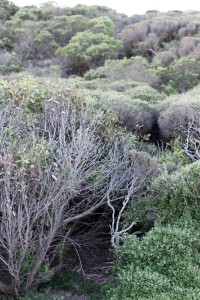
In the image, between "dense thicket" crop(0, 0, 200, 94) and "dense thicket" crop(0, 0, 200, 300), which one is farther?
"dense thicket" crop(0, 0, 200, 94)

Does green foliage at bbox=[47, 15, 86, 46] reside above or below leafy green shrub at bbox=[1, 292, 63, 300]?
above

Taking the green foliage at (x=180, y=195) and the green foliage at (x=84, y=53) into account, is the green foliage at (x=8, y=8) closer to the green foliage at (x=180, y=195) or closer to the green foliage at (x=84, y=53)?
the green foliage at (x=84, y=53)

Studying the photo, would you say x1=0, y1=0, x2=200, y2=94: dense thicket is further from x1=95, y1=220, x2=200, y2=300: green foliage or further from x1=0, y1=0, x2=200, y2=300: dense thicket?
x1=95, y1=220, x2=200, y2=300: green foliage

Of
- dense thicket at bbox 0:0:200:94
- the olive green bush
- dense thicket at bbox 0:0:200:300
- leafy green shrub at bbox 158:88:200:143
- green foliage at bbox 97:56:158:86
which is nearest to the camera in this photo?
dense thicket at bbox 0:0:200:300

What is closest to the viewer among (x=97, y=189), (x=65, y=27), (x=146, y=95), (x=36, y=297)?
(x=36, y=297)

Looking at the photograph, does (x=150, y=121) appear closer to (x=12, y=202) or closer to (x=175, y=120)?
(x=175, y=120)

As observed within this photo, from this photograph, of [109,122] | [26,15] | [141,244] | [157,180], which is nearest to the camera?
[141,244]

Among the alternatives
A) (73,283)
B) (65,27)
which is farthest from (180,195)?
(65,27)

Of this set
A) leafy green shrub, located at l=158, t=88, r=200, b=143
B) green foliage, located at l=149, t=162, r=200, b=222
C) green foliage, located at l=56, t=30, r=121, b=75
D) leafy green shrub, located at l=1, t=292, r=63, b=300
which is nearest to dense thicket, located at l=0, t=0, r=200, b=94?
green foliage, located at l=56, t=30, r=121, b=75

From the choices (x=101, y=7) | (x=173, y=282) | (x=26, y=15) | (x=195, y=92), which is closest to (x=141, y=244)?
(x=173, y=282)

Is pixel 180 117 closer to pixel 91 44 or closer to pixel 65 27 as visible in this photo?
pixel 91 44

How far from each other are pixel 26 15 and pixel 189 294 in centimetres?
2978

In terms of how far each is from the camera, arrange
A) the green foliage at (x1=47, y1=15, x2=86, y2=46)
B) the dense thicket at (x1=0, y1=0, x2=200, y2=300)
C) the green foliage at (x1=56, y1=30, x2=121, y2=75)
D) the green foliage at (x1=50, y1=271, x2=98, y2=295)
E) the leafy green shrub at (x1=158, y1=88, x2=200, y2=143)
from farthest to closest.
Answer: the green foliage at (x1=47, y1=15, x2=86, y2=46) < the green foliage at (x1=56, y1=30, x2=121, y2=75) < the leafy green shrub at (x1=158, y1=88, x2=200, y2=143) < the green foliage at (x1=50, y1=271, x2=98, y2=295) < the dense thicket at (x1=0, y1=0, x2=200, y2=300)

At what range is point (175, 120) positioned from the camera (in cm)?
1268
